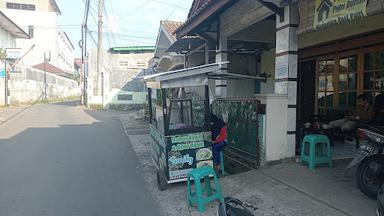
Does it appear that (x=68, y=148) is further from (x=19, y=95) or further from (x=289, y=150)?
(x=19, y=95)

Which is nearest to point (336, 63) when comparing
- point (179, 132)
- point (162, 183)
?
point (179, 132)

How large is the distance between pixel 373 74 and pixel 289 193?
499 cm

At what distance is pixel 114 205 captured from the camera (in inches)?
232

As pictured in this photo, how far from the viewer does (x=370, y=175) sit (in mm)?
5195

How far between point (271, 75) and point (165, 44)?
9078 mm

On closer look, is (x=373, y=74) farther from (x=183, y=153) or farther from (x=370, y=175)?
(x=183, y=153)

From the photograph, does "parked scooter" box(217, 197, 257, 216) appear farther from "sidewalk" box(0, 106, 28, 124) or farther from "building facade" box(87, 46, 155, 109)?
"building facade" box(87, 46, 155, 109)

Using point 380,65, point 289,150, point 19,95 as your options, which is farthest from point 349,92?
point 19,95

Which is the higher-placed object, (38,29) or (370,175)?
(38,29)

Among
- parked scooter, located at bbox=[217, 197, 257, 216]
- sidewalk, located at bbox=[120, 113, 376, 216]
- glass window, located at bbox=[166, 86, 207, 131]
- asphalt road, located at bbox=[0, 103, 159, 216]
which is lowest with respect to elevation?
asphalt road, located at bbox=[0, 103, 159, 216]

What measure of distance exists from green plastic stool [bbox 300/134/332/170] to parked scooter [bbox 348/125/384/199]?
1216 millimetres

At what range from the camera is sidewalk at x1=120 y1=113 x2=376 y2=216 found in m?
4.87

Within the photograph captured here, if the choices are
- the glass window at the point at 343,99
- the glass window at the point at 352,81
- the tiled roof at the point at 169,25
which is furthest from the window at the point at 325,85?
the tiled roof at the point at 169,25

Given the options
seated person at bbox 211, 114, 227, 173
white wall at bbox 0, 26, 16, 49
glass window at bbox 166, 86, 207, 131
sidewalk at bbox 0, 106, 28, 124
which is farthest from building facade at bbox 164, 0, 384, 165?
white wall at bbox 0, 26, 16, 49
